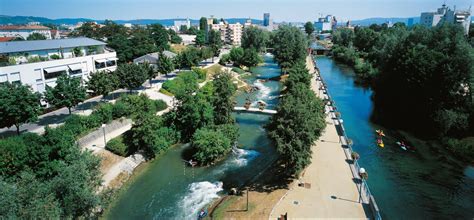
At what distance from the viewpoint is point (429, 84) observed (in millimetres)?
41188

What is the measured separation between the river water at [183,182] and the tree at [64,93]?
44.1 ft

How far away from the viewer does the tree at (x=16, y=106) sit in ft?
96.4

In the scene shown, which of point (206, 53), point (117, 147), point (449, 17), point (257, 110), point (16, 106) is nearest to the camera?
point (16, 106)

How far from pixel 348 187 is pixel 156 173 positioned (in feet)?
59.3

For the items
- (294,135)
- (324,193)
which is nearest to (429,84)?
(294,135)

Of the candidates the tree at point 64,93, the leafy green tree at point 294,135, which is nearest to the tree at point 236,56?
the tree at point 64,93

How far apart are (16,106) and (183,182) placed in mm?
17845

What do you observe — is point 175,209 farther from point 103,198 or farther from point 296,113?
point 296,113

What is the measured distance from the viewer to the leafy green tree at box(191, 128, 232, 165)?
3191cm

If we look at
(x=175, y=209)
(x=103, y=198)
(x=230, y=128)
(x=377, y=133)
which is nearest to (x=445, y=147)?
(x=377, y=133)

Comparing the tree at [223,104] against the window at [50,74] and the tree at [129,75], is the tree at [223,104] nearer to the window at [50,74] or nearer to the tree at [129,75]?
the tree at [129,75]

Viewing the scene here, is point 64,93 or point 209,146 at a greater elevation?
point 64,93

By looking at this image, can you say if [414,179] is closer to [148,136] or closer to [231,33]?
[148,136]

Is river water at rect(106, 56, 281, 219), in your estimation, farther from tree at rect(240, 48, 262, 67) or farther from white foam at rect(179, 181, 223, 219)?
tree at rect(240, 48, 262, 67)
